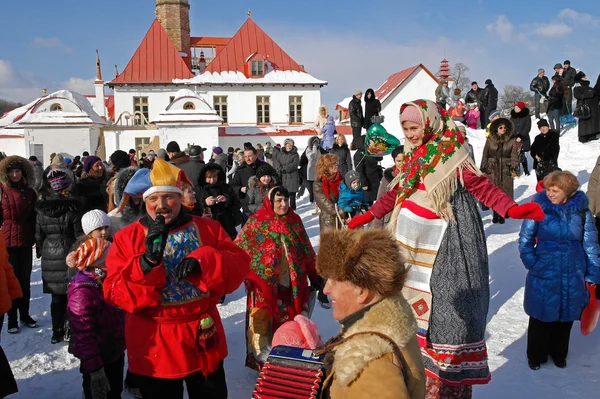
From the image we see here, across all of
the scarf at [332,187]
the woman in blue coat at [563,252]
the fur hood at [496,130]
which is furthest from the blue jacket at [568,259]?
the fur hood at [496,130]

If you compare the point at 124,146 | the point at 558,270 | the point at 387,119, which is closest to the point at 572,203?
the point at 558,270

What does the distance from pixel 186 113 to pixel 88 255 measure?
24383 millimetres

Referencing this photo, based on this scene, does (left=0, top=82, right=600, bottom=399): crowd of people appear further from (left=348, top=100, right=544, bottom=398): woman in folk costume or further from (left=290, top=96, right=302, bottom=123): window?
(left=290, top=96, right=302, bottom=123): window

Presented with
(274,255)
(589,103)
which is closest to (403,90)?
(589,103)

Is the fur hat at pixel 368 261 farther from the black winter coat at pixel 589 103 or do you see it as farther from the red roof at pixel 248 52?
the red roof at pixel 248 52

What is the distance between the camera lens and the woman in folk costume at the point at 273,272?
427cm

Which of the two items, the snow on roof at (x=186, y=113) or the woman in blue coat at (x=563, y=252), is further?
the snow on roof at (x=186, y=113)

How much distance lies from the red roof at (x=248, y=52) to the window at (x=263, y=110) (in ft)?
8.18

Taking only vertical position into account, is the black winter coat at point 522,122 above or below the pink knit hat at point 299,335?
above

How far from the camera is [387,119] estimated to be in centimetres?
2773

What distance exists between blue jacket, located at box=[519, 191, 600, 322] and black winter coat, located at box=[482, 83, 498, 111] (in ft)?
48.9

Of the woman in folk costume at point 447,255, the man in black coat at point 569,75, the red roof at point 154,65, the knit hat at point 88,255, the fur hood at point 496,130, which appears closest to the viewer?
the woman in folk costume at point 447,255

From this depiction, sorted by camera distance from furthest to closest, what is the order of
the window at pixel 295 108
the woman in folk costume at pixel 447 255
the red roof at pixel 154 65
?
the window at pixel 295 108 < the red roof at pixel 154 65 < the woman in folk costume at pixel 447 255

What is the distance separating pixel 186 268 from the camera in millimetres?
2434
